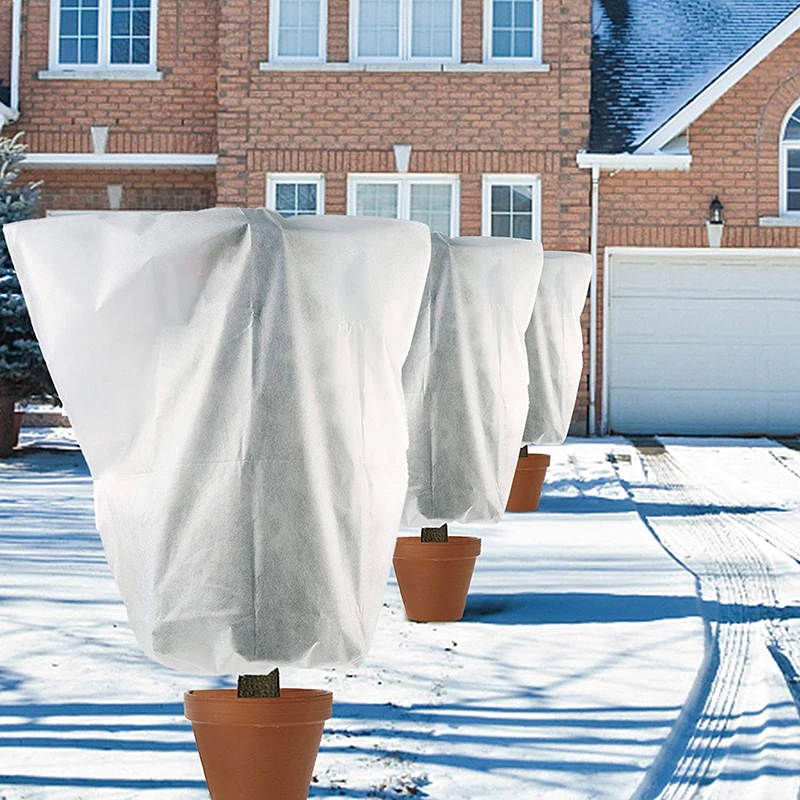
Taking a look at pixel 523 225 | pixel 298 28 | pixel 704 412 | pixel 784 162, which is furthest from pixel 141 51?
pixel 704 412

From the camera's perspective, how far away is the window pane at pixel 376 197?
16.1 meters

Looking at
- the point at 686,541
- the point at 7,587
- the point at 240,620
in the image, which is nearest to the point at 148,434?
the point at 240,620

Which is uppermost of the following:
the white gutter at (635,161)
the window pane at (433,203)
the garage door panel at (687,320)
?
the white gutter at (635,161)

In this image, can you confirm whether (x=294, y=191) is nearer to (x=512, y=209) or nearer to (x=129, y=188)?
(x=129, y=188)

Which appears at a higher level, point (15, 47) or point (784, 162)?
point (15, 47)

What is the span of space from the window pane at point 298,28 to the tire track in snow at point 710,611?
23.9 feet

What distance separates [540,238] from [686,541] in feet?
26.2

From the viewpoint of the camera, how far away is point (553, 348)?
9289mm

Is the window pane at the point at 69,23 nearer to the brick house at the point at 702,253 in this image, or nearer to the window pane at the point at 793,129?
the brick house at the point at 702,253

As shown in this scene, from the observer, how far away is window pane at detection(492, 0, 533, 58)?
1603 centimetres

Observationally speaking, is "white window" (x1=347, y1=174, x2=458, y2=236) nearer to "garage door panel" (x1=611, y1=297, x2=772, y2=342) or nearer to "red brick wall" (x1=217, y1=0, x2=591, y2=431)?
"red brick wall" (x1=217, y1=0, x2=591, y2=431)

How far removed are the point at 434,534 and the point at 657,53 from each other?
41.6 feet

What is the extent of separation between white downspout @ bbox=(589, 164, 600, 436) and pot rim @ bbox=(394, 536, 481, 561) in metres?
9.85

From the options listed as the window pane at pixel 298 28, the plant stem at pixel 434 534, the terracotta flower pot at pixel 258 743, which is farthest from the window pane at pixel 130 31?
the terracotta flower pot at pixel 258 743
